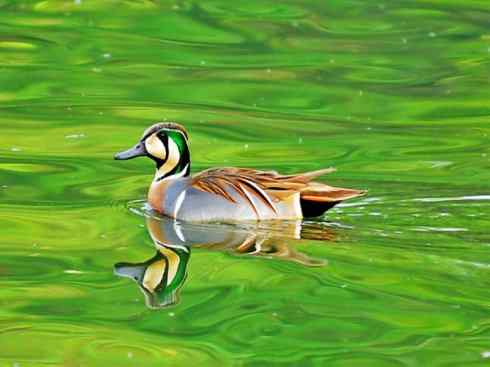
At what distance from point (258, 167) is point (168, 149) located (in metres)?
1.39

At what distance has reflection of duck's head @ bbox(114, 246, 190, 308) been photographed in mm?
9406

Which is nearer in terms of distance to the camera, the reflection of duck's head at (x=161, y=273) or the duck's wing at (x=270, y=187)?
the reflection of duck's head at (x=161, y=273)

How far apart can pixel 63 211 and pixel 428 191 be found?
2562 millimetres

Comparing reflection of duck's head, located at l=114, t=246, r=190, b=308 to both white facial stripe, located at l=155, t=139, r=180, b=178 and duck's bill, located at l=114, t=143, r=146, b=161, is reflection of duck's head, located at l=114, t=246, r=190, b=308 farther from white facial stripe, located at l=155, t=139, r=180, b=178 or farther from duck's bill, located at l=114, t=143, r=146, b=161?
duck's bill, located at l=114, t=143, r=146, b=161

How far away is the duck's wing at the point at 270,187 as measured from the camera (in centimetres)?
1081

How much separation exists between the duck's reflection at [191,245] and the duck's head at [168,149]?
17.2 inches

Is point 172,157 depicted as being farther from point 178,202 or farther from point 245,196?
point 245,196

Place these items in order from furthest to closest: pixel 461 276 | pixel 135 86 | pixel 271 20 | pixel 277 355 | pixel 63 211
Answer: pixel 271 20 → pixel 135 86 → pixel 63 211 → pixel 461 276 → pixel 277 355

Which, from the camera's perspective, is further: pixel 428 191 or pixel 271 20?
pixel 271 20

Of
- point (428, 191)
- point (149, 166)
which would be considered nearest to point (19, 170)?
point (149, 166)

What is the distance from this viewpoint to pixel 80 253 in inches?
404

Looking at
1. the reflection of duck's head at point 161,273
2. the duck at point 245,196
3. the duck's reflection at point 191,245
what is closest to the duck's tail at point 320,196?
the duck at point 245,196

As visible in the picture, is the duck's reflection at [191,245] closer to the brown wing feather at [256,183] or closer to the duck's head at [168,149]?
the brown wing feather at [256,183]

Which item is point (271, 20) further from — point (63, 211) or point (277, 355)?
point (277, 355)
